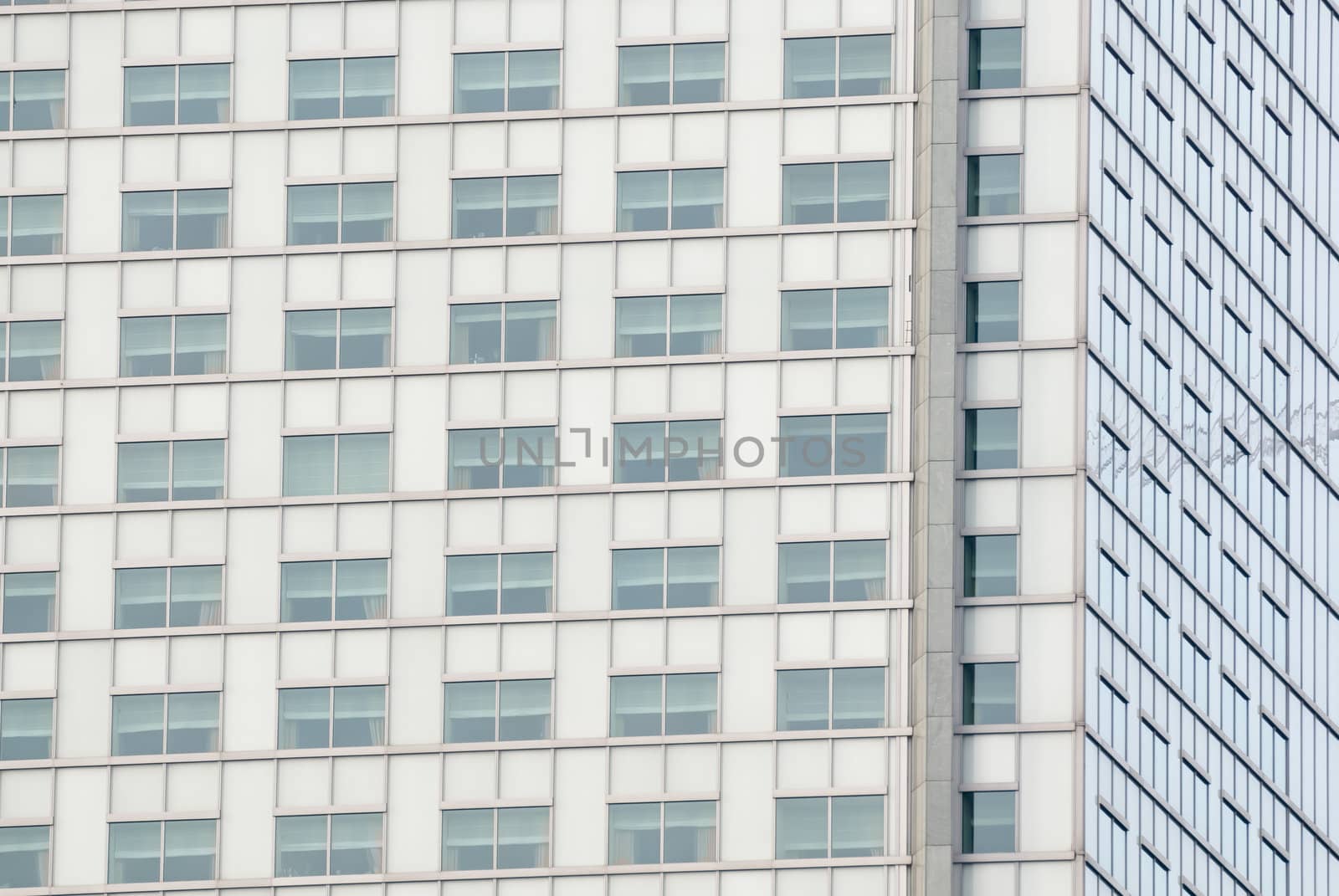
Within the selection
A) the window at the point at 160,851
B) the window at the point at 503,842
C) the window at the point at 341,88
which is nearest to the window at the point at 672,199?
the window at the point at 341,88

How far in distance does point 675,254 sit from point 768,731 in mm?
13872

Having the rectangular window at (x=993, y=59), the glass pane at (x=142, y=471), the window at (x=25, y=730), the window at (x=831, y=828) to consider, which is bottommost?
the window at (x=831, y=828)

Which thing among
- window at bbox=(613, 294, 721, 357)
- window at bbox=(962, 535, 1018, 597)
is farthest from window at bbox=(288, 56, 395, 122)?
window at bbox=(962, 535, 1018, 597)

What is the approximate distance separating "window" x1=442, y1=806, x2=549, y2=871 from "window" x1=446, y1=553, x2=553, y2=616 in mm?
5696

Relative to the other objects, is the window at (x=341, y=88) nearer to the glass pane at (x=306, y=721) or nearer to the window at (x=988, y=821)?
the glass pane at (x=306, y=721)

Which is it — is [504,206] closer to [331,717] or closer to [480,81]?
[480,81]

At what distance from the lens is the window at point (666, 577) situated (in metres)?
101

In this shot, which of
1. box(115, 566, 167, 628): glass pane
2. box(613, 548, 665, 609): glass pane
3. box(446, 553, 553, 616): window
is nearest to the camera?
box(613, 548, 665, 609): glass pane

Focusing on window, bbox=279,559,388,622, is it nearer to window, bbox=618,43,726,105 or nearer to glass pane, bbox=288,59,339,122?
glass pane, bbox=288,59,339,122

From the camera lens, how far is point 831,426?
333ft

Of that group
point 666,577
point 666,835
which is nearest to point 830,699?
point 666,577

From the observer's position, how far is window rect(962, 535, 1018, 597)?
10075 centimetres

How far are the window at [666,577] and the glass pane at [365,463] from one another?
712 cm

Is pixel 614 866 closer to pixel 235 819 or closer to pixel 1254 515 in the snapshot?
pixel 235 819
